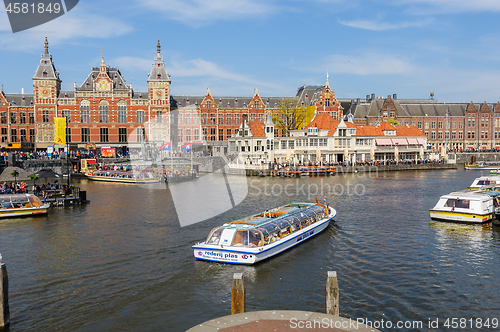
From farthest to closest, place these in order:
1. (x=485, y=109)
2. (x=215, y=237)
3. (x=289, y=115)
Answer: (x=485, y=109)
(x=289, y=115)
(x=215, y=237)

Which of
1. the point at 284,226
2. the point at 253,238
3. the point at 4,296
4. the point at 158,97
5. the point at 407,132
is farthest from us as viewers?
the point at 158,97

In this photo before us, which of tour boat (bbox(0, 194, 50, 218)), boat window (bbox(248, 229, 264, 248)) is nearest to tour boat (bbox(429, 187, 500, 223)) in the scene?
boat window (bbox(248, 229, 264, 248))

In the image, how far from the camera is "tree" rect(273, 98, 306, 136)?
113 meters

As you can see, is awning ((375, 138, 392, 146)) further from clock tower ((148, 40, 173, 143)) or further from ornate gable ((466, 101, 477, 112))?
clock tower ((148, 40, 173, 143))

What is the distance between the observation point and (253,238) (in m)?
24.2

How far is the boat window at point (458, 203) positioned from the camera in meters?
34.8

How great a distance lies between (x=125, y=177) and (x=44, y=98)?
1924 inches

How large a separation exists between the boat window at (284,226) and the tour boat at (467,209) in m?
15.7

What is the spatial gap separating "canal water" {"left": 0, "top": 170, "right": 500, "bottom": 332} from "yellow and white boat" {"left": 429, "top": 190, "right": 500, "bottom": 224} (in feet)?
3.48

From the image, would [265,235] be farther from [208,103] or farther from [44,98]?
[44,98]

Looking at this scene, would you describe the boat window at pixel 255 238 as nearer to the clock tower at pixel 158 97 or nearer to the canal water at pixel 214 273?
the canal water at pixel 214 273

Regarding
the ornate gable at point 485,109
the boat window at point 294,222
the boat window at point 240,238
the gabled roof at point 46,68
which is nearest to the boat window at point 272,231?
the boat window at point 240,238

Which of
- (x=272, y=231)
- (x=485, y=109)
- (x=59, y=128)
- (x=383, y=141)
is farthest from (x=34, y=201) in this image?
(x=485, y=109)

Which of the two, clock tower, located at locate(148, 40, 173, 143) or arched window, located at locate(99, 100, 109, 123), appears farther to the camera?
Result: clock tower, located at locate(148, 40, 173, 143)
